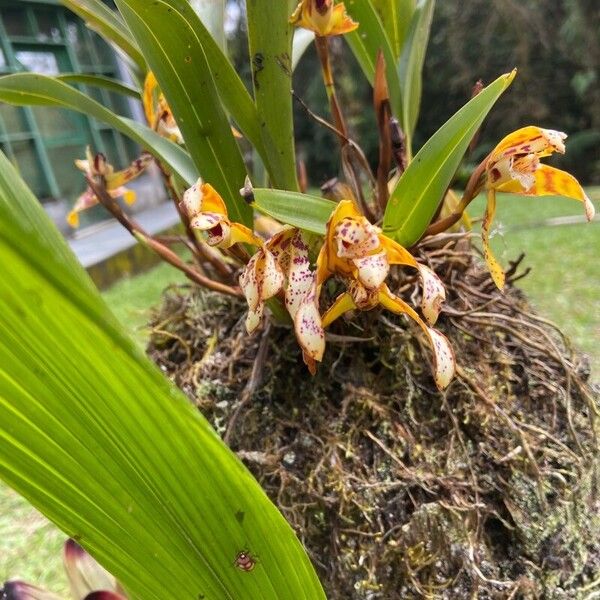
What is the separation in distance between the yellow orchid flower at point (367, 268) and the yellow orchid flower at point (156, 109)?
0.65 feet

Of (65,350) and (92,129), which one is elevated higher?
(65,350)

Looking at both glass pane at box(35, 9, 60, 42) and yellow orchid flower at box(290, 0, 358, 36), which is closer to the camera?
yellow orchid flower at box(290, 0, 358, 36)

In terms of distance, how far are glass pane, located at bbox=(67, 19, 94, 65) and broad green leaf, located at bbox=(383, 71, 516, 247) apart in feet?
13.6

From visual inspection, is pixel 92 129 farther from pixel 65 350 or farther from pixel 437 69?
pixel 65 350

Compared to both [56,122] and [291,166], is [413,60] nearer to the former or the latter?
[291,166]

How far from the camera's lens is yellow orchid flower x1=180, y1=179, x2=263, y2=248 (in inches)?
10.8

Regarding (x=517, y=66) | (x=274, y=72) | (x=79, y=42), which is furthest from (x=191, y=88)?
(x=517, y=66)

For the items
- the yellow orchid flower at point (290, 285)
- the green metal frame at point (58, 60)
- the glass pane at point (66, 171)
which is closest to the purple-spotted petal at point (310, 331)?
the yellow orchid flower at point (290, 285)

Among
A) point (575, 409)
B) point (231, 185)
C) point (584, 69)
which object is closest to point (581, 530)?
point (575, 409)

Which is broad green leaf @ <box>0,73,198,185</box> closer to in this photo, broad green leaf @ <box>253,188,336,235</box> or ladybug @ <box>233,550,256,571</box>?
broad green leaf @ <box>253,188,336,235</box>

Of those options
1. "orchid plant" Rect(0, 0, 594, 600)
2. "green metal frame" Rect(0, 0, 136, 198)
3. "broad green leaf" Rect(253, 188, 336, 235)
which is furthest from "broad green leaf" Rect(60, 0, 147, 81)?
"green metal frame" Rect(0, 0, 136, 198)

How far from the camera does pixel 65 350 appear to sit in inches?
6.4

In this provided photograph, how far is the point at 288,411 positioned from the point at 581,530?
22 centimetres

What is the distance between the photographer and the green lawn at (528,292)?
88 centimetres
